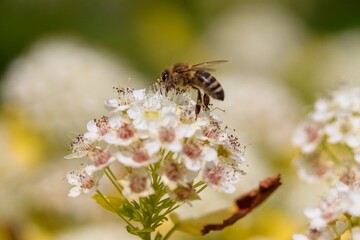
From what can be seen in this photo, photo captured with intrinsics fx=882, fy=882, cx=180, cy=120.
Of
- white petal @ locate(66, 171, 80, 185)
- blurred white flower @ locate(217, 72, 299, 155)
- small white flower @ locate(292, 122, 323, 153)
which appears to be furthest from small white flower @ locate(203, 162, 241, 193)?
blurred white flower @ locate(217, 72, 299, 155)

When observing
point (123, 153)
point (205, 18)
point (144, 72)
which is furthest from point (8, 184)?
point (205, 18)

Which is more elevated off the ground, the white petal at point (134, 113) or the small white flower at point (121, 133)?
the white petal at point (134, 113)

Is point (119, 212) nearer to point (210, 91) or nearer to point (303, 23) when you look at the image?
point (210, 91)

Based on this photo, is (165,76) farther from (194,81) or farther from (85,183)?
(85,183)

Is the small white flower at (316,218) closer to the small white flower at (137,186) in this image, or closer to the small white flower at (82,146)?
the small white flower at (137,186)

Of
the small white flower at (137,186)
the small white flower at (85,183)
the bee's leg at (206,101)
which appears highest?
the bee's leg at (206,101)

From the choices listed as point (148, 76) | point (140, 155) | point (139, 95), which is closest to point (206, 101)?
point (139, 95)

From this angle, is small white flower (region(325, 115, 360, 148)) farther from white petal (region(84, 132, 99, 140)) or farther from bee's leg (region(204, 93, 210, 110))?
white petal (region(84, 132, 99, 140))

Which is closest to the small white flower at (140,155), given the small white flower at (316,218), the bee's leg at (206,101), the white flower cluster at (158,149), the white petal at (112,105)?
the white flower cluster at (158,149)
